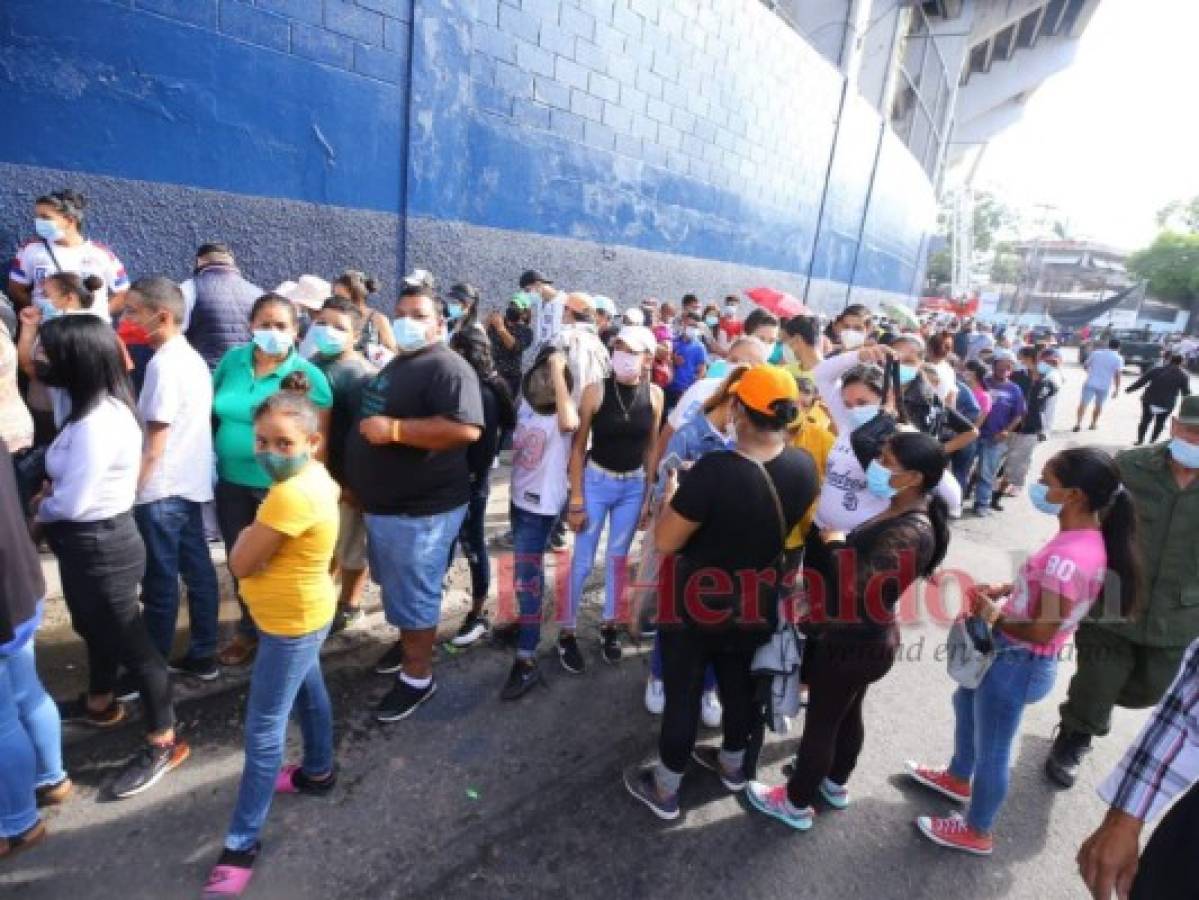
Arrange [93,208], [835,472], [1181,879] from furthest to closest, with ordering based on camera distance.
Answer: [93,208]
[835,472]
[1181,879]

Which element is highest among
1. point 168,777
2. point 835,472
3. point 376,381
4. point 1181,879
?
point 376,381

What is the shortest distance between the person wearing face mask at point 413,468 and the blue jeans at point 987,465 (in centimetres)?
671

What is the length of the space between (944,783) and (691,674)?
1410 millimetres

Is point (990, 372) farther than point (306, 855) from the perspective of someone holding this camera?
Yes

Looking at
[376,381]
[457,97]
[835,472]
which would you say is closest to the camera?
[376,381]

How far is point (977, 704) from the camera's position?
2.70m

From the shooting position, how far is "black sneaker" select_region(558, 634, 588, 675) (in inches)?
146

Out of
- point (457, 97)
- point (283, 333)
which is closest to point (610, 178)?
point (457, 97)

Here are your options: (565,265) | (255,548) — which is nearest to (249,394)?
(255,548)

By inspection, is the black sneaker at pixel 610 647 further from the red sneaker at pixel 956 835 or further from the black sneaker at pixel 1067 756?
the black sneaker at pixel 1067 756

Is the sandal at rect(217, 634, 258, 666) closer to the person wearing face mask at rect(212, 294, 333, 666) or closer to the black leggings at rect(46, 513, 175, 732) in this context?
the person wearing face mask at rect(212, 294, 333, 666)

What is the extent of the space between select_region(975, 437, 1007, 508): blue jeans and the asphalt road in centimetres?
471

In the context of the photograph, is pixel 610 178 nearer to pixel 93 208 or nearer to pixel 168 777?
pixel 93 208

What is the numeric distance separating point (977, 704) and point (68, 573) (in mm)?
3503
